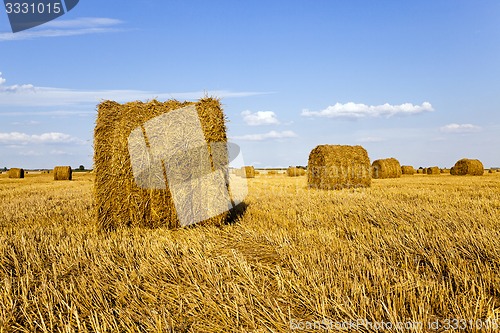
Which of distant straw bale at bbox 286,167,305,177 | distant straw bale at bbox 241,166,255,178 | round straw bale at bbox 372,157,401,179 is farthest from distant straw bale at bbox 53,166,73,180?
round straw bale at bbox 372,157,401,179

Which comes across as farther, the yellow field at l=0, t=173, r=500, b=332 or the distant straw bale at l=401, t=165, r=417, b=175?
the distant straw bale at l=401, t=165, r=417, b=175

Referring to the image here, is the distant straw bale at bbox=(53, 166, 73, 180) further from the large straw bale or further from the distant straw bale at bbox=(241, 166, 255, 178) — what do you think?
the large straw bale

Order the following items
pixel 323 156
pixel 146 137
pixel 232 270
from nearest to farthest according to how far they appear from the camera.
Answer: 1. pixel 232 270
2. pixel 146 137
3. pixel 323 156

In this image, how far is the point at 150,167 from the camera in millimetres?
6020

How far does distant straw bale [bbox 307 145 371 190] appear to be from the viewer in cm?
1403

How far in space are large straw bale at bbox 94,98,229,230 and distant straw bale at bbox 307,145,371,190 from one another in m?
8.42

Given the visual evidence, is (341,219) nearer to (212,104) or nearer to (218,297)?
(212,104)

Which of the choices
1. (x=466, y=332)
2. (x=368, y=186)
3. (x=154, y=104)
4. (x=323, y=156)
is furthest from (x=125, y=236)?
(x=368, y=186)

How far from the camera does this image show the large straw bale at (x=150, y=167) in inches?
238

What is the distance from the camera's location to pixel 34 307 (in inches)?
115

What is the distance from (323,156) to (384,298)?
11658 millimetres

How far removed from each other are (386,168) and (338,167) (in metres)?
11.0

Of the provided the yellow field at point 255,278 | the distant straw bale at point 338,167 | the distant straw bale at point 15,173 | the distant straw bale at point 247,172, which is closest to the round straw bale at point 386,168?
the distant straw bale at point 338,167

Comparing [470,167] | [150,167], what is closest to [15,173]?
[150,167]
